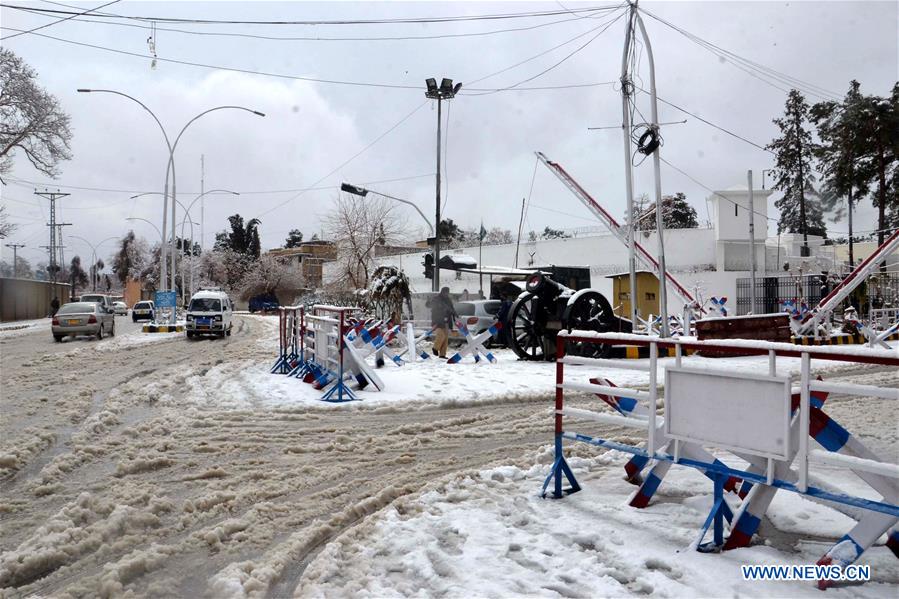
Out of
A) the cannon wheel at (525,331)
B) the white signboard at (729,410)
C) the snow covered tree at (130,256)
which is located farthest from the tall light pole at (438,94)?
the snow covered tree at (130,256)

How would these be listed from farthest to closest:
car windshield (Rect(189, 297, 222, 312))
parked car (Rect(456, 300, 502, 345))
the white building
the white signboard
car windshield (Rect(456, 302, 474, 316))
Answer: the white building
car windshield (Rect(189, 297, 222, 312))
car windshield (Rect(456, 302, 474, 316))
parked car (Rect(456, 300, 502, 345))
the white signboard

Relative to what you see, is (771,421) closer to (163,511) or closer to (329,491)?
(329,491)

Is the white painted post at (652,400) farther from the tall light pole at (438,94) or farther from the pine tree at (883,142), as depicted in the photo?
the pine tree at (883,142)

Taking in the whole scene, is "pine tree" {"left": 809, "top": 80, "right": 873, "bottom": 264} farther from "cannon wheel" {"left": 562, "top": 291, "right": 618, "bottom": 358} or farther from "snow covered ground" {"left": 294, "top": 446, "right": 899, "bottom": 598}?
"snow covered ground" {"left": 294, "top": 446, "right": 899, "bottom": 598}

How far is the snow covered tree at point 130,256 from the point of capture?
359 feet

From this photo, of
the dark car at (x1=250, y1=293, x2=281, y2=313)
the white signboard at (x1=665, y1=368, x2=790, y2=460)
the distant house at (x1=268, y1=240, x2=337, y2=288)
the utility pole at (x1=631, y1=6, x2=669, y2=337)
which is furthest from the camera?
the distant house at (x1=268, y1=240, x2=337, y2=288)

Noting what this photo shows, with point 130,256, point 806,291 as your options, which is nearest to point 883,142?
point 806,291

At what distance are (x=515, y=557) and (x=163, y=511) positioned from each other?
109 inches

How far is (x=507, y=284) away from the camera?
71.4ft

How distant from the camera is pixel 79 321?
84.0 feet

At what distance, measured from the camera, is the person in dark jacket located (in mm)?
16203

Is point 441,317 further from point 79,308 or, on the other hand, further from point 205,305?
point 79,308

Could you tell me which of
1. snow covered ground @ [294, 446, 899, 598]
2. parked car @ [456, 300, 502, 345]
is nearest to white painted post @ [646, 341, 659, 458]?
snow covered ground @ [294, 446, 899, 598]

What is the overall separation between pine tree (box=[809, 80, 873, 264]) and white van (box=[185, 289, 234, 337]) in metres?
33.2
